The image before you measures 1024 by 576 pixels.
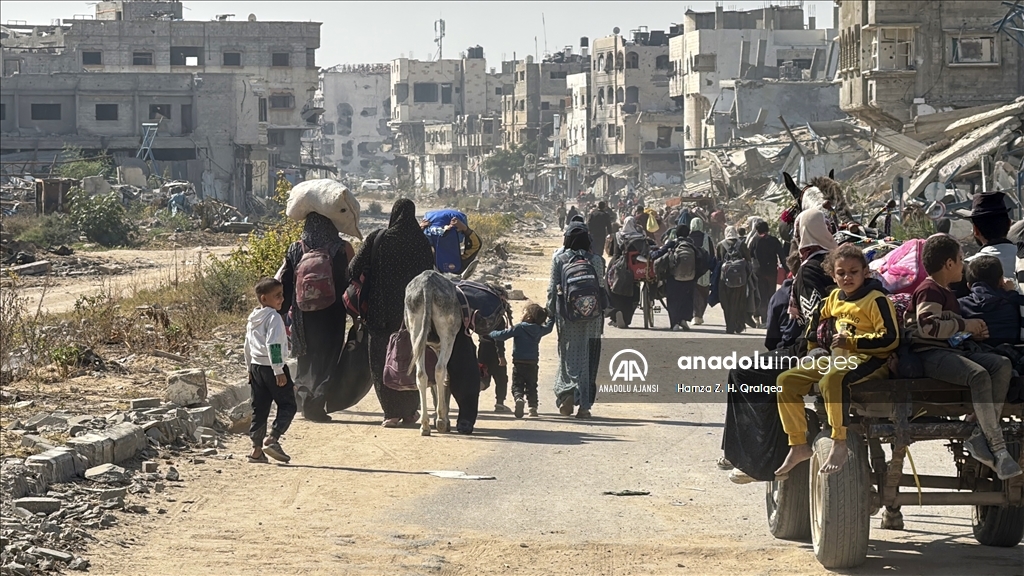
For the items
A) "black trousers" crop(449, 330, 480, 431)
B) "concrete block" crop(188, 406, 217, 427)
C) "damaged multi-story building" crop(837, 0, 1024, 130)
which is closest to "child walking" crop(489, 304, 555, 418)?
"black trousers" crop(449, 330, 480, 431)

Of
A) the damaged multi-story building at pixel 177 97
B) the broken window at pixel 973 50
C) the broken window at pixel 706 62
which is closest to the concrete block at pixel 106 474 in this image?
→ the broken window at pixel 973 50

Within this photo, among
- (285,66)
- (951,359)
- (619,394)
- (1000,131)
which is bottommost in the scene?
(619,394)

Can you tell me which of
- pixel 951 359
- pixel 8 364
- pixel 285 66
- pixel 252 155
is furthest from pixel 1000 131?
pixel 285 66

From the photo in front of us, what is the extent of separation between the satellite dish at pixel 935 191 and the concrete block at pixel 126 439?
2162 centimetres

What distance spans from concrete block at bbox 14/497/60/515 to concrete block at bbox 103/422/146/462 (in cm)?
147

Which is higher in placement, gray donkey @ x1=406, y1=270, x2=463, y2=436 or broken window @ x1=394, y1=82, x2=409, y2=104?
broken window @ x1=394, y1=82, x2=409, y2=104

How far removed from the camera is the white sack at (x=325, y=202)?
1158cm

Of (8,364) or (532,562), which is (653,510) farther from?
(8,364)

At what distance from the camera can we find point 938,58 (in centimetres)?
3938

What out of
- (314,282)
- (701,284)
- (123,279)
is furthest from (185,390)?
(123,279)

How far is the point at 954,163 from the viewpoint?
29.0 meters

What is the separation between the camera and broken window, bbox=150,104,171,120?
60406 mm

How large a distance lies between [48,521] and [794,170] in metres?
42.2

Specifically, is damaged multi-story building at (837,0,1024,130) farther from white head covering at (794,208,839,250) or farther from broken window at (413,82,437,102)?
broken window at (413,82,437,102)
